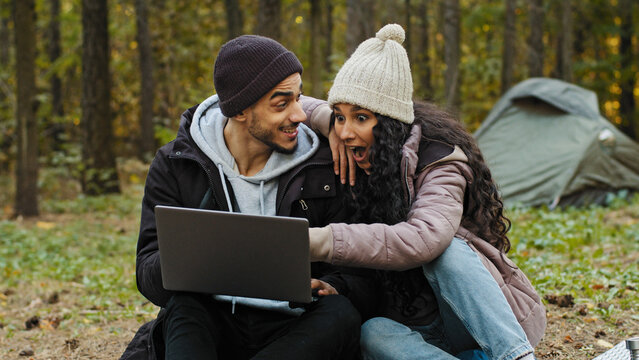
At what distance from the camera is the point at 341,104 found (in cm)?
315

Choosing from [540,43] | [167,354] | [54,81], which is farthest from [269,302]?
[54,81]

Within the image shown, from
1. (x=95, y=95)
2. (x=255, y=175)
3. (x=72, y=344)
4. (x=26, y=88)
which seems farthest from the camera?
(x=95, y=95)

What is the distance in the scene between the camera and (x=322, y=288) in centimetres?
298

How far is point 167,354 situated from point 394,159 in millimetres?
1313

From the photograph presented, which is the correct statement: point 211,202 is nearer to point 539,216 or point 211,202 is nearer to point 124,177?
point 539,216

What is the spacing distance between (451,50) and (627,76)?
9.47m

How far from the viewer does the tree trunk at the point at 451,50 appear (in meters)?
11.1

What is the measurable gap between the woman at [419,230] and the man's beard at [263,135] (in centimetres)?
30

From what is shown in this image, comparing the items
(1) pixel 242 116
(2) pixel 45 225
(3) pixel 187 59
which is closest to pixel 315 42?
(3) pixel 187 59

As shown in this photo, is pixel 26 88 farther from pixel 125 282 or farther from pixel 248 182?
pixel 248 182

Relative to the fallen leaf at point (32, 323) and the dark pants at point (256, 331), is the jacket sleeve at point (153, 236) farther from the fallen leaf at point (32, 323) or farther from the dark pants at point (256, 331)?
the fallen leaf at point (32, 323)

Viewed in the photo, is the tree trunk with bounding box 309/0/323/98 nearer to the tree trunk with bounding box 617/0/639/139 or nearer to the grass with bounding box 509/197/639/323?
the grass with bounding box 509/197/639/323

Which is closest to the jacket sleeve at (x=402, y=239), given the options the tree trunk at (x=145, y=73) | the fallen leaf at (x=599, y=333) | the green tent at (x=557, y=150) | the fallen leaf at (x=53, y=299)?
the fallen leaf at (x=599, y=333)

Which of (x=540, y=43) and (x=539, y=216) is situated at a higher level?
(x=540, y=43)
